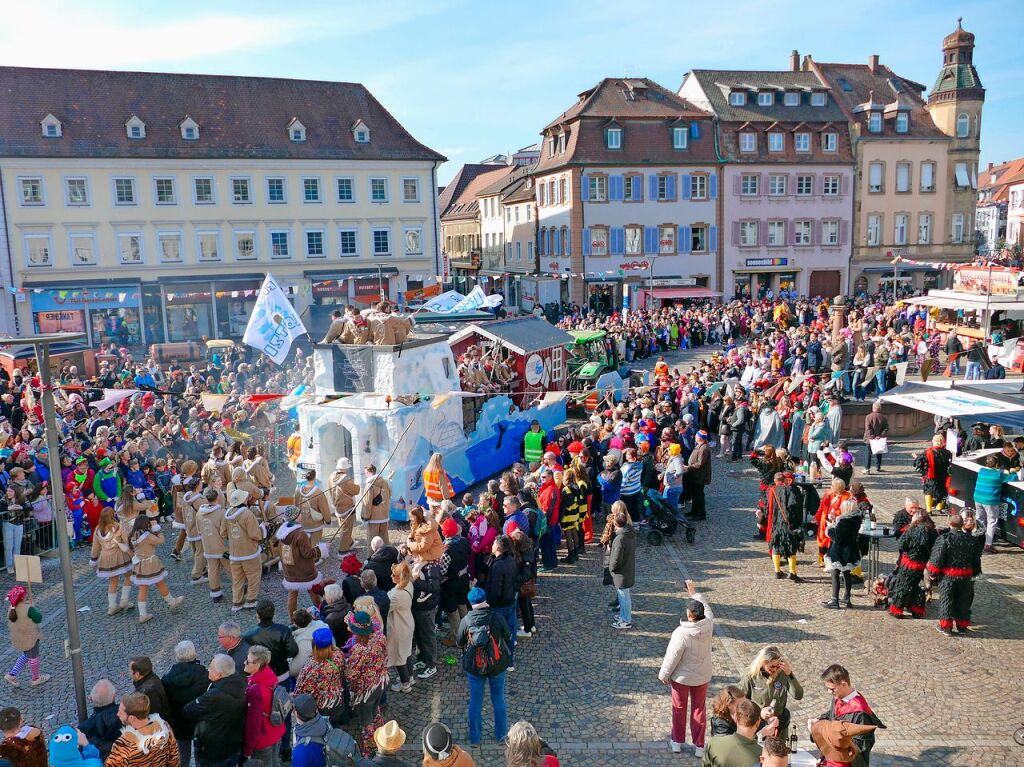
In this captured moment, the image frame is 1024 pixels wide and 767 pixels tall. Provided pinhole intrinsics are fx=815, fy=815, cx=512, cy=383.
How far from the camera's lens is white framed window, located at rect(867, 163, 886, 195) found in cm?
4703

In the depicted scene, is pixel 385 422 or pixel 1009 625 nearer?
pixel 1009 625

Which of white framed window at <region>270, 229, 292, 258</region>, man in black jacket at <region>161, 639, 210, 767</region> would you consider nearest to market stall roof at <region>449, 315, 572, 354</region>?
man in black jacket at <region>161, 639, 210, 767</region>

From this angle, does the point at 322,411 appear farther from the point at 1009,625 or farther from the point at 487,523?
the point at 1009,625

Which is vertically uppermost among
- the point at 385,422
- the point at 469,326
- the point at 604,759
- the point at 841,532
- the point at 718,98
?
the point at 718,98

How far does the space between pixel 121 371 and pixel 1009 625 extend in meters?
21.7

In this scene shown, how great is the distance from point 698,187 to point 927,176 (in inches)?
564

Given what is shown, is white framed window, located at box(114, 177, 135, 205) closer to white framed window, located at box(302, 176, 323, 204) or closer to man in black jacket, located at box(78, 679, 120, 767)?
white framed window, located at box(302, 176, 323, 204)

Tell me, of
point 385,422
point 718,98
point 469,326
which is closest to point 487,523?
point 385,422

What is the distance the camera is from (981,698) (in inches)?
324

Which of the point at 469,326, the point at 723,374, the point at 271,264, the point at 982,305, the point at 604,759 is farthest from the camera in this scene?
the point at 271,264

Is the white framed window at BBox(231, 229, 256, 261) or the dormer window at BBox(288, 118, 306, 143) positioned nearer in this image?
the white framed window at BBox(231, 229, 256, 261)

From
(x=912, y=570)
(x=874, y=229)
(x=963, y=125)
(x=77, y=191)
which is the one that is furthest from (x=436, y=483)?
(x=963, y=125)

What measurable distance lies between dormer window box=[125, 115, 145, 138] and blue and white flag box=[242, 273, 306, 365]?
1157 inches

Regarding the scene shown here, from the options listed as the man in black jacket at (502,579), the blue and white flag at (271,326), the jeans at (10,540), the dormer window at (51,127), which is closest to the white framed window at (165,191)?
the dormer window at (51,127)
